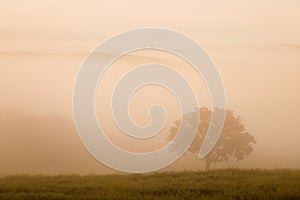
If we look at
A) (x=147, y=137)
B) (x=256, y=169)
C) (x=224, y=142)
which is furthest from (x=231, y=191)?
(x=224, y=142)

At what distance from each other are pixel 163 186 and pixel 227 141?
103 feet

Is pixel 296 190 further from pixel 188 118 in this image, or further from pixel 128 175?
pixel 188 118

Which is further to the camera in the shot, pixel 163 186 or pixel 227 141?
pixel 227 141

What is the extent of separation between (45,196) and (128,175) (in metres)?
9.57

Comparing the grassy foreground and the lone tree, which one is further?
the lone tree

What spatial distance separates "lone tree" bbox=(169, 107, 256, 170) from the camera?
56094 mm

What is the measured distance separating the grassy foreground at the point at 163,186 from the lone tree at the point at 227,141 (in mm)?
22325

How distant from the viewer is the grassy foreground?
24234mm

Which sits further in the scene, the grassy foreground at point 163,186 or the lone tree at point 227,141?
the lone tree at point 227,141

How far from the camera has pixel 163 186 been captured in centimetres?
2725

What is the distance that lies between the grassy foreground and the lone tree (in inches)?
879

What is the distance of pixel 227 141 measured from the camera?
5756 cm

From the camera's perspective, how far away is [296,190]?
24766 millimetres

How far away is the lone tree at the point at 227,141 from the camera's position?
5609 cm
